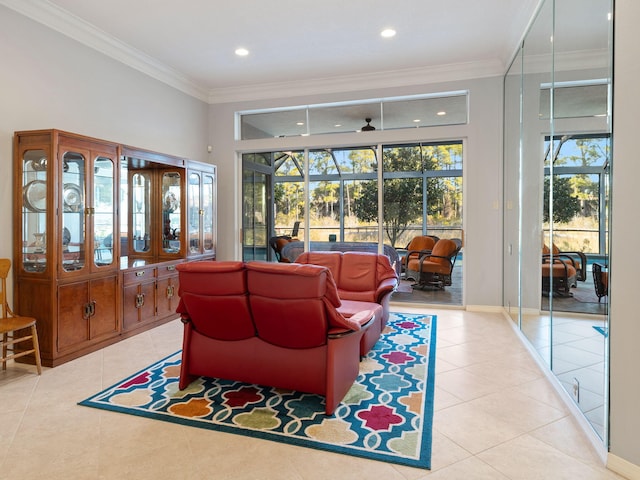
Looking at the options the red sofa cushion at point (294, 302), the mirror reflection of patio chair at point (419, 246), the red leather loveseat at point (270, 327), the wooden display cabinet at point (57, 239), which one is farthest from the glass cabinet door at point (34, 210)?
the mirror reflection of patio chair at point (419, 246)

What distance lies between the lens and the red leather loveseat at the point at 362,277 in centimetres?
412

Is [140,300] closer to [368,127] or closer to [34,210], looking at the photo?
[34,210]

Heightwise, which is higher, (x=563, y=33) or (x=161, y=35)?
(x=161, y=35)

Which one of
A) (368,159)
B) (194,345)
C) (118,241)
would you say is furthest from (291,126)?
(194,345)

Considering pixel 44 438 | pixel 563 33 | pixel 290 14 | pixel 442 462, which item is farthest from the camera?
pixel 290 14

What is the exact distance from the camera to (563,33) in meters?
2.89

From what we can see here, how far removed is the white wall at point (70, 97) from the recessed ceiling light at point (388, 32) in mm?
2995

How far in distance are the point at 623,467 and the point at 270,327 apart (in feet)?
6.57

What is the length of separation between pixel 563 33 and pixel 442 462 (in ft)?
9.77

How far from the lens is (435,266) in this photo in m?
6.18

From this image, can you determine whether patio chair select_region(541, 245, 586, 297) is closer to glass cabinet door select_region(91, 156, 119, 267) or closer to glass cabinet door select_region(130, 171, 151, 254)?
glass cabinet door select_region(91, 156, 119, 267)

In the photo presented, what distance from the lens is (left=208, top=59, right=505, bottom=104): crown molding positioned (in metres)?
5.33

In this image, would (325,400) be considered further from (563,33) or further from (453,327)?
(563,33)

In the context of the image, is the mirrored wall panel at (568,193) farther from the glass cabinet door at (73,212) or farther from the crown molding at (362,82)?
the glass cabinet door at (73,212)
